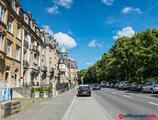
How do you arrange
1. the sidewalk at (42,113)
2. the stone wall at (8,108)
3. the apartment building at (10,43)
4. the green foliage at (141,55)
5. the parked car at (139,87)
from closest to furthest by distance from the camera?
the stone wall at (8,108)
the sidewalk at (42,113)
the apartment building at (10,43)
the green foliage at (141,55)
the parked car at (139,87)

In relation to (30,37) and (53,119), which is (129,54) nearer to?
(30,37)

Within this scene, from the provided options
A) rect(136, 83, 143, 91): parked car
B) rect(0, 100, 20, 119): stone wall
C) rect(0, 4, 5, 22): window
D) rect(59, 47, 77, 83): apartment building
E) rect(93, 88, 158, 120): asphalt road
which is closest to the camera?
rect(0, 100, 20, 119): stone wall

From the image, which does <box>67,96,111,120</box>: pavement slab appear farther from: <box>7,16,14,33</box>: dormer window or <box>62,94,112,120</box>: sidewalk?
<box>7,16,14,33</box>: dormer window

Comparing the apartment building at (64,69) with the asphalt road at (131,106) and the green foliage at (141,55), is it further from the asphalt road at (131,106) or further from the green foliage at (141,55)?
the asphalt road at (131,106)

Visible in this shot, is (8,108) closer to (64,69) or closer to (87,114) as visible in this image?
(87,114)

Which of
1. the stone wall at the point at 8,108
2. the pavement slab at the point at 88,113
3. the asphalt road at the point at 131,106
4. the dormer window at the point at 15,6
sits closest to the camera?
the stone wall at the point at 8,108

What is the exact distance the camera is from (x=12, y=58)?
36094 millimetres

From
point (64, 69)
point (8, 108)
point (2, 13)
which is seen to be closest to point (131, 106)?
point (8, 108)

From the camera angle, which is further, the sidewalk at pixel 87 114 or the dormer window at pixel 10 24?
the dormer window at pixel 10 24

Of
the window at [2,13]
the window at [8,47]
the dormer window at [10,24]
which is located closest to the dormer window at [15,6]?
the dormer window at [10,24]

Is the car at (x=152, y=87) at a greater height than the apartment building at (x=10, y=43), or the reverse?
the apartment building at (x=10, y=43)

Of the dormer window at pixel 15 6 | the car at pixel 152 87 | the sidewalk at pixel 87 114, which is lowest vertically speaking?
the sidewalk at pixel 87 114

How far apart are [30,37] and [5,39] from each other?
15.6 metres

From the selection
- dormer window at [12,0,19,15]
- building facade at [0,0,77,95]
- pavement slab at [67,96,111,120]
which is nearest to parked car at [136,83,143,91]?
building facade at [0,0,77,95]
